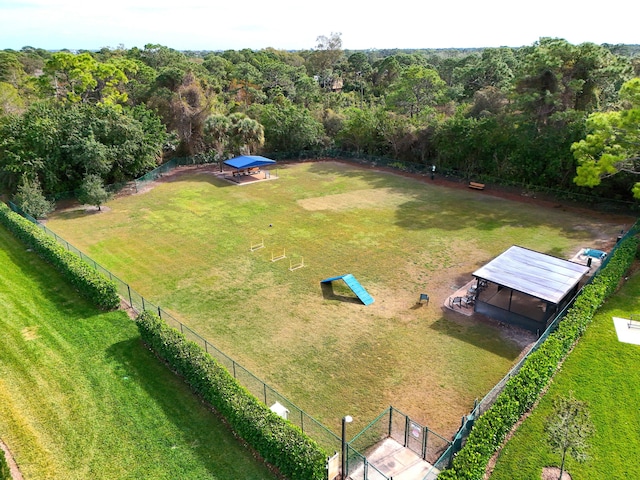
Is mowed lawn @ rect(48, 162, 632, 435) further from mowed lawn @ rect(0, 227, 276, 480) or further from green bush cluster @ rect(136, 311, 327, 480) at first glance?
mowed lawn @ rect(0, 227, 276, 480)

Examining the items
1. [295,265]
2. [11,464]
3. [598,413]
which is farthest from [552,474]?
[295,265]

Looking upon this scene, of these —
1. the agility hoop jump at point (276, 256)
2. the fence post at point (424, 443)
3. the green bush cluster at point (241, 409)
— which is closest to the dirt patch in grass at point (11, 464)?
the green bush cluster at point (241, 409)

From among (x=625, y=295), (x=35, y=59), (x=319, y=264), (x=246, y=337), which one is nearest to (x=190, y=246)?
(x=319, y=264)

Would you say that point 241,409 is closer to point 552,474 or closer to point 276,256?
point 552,474

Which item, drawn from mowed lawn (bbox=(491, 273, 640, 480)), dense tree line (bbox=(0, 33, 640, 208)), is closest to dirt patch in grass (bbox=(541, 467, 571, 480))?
mowed lawn (bbox=(491, 273, 640, 480))

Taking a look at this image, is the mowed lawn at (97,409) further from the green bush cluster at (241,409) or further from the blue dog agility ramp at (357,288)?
the blue dog agility ramp at (357,288)

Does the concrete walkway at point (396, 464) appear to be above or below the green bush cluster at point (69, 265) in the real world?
below
